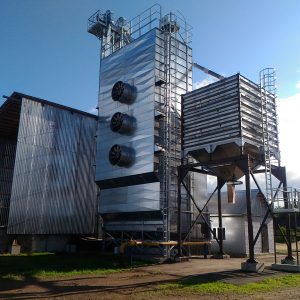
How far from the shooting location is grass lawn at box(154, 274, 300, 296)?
12.3 meters

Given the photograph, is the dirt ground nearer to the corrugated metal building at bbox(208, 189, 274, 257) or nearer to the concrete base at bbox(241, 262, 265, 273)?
the concrete base at bbox(241, 262, 265, 273)

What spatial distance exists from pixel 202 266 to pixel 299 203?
247 inches

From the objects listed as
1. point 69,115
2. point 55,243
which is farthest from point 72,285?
point 69,115

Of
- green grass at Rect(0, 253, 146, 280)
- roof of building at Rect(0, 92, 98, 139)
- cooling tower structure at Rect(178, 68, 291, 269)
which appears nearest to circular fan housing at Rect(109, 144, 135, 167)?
cooling tower structure at Rect(178, 68, 291, 269)

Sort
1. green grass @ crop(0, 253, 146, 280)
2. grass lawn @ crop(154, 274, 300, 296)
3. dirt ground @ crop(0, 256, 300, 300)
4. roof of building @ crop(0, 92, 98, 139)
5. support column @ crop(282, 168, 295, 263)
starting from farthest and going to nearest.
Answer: roof of building @ crop(0, 92, 98, 139)
support column @ crop(282, 168, 295, 263)
green grass @ crop(0, 253, 146, 280)
grass lawn @ crop(154, 274, 300, 296)
dirt ground @ crop(0, 256, 300, 300)

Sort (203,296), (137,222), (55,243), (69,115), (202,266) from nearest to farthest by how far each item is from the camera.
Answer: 1. (203,296)
2. (202,266)
3. (137,222)
4. (55,243)
5. (69,115)

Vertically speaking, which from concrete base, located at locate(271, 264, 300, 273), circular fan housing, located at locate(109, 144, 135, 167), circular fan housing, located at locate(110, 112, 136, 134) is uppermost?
circular fan housing, located at locate(110, 112, 136, 134)

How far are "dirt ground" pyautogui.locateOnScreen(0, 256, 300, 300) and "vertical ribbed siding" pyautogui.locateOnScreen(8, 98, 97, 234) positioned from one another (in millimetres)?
12642

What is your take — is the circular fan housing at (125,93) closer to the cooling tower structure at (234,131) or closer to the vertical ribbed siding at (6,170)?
the cooling tower structure at (234,131)

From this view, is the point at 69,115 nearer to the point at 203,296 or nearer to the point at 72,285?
the point at 72,285

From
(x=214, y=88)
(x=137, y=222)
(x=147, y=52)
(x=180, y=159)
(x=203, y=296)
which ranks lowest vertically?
(x=203, y=296)

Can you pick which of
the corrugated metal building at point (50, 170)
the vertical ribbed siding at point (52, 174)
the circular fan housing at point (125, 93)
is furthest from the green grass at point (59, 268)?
the circular fan housing at point (125, 93)

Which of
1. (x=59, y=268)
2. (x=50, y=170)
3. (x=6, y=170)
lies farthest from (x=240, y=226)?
(x=6, y=170)

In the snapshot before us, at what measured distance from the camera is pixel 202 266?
19406 mm
